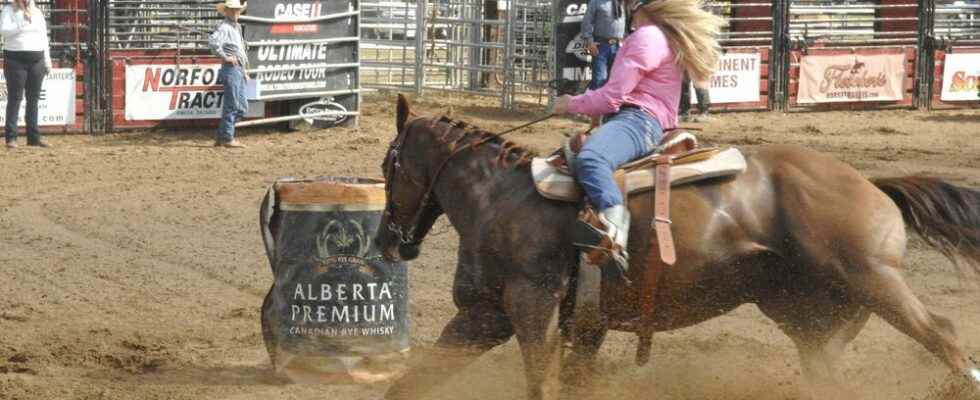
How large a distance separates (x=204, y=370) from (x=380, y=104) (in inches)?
461

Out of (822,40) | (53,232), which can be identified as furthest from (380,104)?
(53,232)

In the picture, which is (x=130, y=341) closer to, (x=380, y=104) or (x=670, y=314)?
(x=670, y=314)

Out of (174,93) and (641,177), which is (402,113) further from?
(174,93)

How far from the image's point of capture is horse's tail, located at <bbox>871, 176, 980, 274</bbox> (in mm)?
5609

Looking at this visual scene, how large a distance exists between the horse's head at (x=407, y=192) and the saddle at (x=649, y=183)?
0.53 metres

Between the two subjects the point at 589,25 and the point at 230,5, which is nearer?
the point at 230,5

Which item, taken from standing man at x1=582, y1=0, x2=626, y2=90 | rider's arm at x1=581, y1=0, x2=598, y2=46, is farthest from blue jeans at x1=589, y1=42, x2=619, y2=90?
rider's arm at x1=581, y1=0, x2=598, y2=46

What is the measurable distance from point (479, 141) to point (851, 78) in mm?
14145

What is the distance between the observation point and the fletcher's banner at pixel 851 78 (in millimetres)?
18797

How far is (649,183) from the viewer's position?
543 cm

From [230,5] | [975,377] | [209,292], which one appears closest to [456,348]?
[975,377]

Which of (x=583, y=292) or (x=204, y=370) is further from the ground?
(x=583, y=292)

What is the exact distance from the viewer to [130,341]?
7.48 meters

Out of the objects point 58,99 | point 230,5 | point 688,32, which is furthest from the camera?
point 58,99
